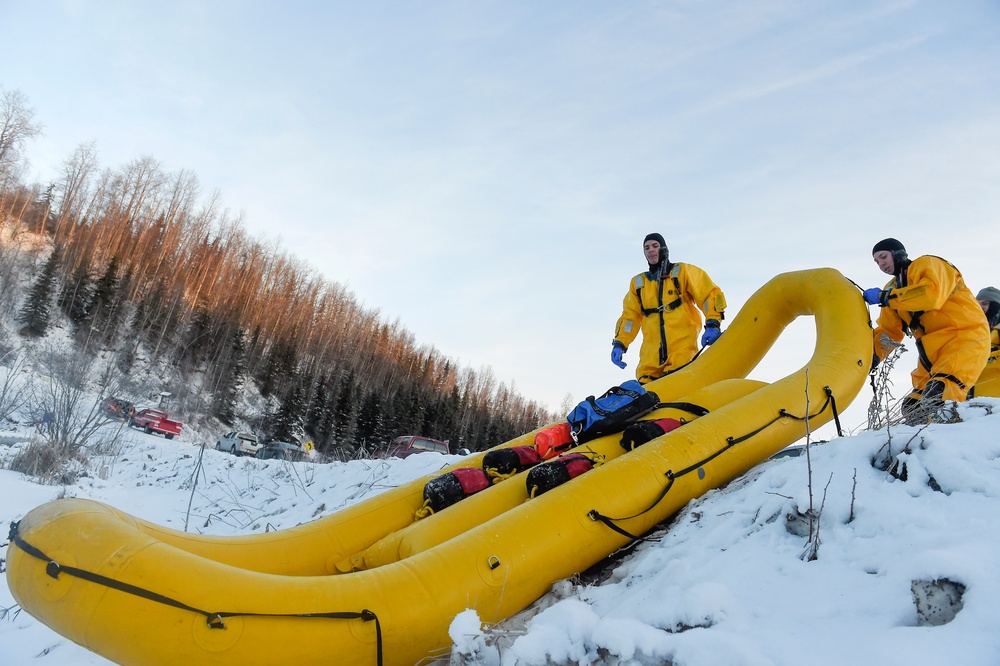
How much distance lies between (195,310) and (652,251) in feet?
117

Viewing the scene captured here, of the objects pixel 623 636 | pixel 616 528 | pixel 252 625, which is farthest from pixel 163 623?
pixel 616 528

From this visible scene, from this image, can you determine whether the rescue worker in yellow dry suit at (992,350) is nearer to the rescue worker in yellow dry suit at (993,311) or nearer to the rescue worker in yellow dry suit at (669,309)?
the rescue worker in yellow dry suit at (993,311)

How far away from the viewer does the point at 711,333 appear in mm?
5188

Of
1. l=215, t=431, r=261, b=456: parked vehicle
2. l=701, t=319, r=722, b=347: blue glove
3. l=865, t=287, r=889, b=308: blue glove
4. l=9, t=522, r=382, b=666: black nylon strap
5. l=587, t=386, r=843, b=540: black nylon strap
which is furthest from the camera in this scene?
l=215, t=431, r=261, b=456: parked vehicle

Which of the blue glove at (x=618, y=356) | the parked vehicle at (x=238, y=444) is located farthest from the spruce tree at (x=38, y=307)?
the blue glove at (x=618, y=356)

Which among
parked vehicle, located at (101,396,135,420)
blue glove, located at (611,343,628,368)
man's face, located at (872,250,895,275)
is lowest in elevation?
parked vehicle, located at (101,396,135,420)

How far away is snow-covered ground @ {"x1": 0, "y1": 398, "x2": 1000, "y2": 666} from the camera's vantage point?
1502 millimetres

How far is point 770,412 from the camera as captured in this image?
11.7 feet

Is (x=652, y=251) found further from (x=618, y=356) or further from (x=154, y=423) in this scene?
(x=154, y=423)

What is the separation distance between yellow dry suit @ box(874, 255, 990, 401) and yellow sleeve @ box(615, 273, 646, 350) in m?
2.09

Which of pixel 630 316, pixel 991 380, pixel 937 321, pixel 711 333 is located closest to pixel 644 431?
pixel 711 333

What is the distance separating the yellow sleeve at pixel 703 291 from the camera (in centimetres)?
523

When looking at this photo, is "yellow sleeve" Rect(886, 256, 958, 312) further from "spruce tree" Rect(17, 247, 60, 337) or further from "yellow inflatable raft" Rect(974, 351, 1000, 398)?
"spruce tree" Rect(17, 247, 60, 337)

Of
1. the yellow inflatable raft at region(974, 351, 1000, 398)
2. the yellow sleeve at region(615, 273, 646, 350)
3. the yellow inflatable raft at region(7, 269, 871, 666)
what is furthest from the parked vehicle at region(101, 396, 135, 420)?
the yellow inflatable raft at region(974, 351, 1000, 398)
